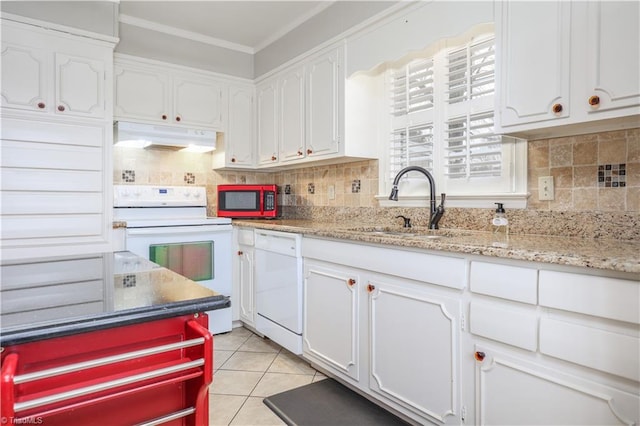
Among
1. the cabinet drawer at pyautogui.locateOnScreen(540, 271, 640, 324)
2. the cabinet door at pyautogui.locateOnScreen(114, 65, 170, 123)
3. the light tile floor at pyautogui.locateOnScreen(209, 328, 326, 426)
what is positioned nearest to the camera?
the cabinet drawer at pyautogui.locateOnScreen(540, 271, 640, 324)

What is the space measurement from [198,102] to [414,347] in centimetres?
273

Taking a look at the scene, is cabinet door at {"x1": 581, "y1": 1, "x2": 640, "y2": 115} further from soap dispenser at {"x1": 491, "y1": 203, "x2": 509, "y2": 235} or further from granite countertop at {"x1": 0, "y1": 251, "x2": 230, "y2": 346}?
granite countertop at {"x1": 0, "y1": 251, "x2": 230, "y2": 346}

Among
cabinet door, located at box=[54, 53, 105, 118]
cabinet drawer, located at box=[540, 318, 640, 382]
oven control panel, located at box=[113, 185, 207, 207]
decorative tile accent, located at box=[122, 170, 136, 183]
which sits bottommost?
cabinet drawer, located at box=[540, 318, 640, 382]

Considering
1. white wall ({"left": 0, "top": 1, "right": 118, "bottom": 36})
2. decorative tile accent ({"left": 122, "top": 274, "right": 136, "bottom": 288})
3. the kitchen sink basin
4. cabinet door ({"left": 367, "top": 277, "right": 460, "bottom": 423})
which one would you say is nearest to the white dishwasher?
the kitchen sink basin

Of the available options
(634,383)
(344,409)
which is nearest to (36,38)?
(344,409)

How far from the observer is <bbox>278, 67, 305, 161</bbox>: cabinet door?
3107 mm

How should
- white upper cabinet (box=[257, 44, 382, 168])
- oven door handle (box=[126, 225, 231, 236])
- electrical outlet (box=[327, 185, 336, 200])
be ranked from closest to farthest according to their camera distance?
white upper cabinet (box=[257, 44, 382, 168]), oven door handle (box=[126, 225, 231, 236]), electrical outlet (box=[327, 185, 336, 200])

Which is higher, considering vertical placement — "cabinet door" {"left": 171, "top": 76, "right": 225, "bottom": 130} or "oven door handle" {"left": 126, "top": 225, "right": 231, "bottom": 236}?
"cabinet door" {"left": 171, "top": 76, "right": 225, "bottom": 130}

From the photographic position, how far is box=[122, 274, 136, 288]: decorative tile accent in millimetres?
972

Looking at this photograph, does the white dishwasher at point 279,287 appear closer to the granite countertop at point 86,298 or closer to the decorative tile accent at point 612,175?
the granite countertop at point 86,298

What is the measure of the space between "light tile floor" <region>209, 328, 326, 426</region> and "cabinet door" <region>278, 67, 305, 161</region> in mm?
1471

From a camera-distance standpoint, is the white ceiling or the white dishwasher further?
the white ceiling

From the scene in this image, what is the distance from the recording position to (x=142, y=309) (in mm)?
792

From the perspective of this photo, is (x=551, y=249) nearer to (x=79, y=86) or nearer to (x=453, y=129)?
(x=453, y=129)
